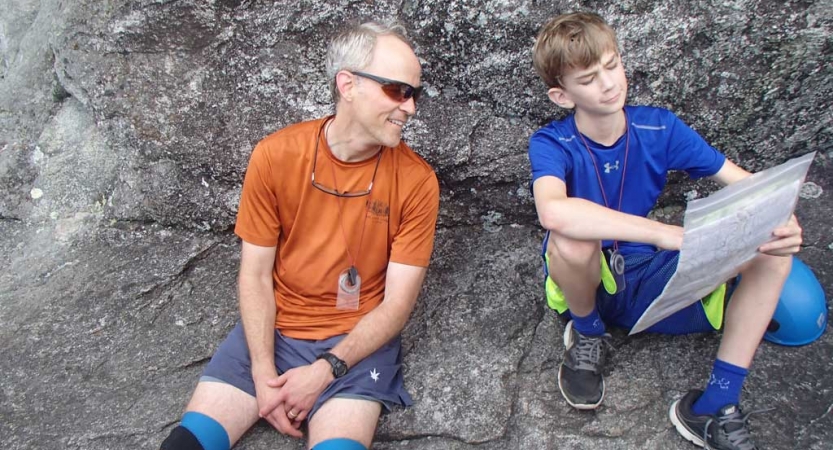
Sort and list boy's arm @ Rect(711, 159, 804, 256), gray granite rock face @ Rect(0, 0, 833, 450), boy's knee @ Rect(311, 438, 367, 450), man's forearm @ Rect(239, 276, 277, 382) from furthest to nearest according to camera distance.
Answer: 1. gray granite rock face @ Rect(0, 0, 833, 450)
2. man's forearm @ Rect(239, 276, 277, 382)
3. boy's knee @ Rect(311, 438, 367, 450)
4. boy's arm @ Rect(711, 159, 804, 256)

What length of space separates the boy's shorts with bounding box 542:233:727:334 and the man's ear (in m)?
0.89

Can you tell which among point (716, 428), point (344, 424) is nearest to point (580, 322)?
point (716, 428)

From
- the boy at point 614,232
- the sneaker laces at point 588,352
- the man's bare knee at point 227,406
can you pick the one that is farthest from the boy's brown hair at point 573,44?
the man's bare knee at point 227,406

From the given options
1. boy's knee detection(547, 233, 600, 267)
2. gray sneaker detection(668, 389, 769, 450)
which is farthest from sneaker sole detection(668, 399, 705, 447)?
boy's knee detection(547, 233, 600, 267)

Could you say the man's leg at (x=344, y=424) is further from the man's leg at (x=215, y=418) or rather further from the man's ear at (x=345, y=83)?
the man's ear at (x=345, y=83)

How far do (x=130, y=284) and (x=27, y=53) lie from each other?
1.81 metres

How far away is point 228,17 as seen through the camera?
10.5ft

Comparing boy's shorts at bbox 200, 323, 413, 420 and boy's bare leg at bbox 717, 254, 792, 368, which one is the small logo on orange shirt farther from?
boy's bare leg at bbox 717, 254, 792, 368

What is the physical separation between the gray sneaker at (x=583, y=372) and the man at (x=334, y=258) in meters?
0.57

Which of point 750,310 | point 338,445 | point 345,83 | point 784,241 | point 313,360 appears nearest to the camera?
point 784,241

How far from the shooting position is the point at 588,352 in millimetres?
2645

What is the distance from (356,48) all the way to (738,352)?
1578mm

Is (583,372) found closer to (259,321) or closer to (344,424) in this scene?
(344,424)

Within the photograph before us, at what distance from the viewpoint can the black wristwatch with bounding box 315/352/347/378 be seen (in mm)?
2471
